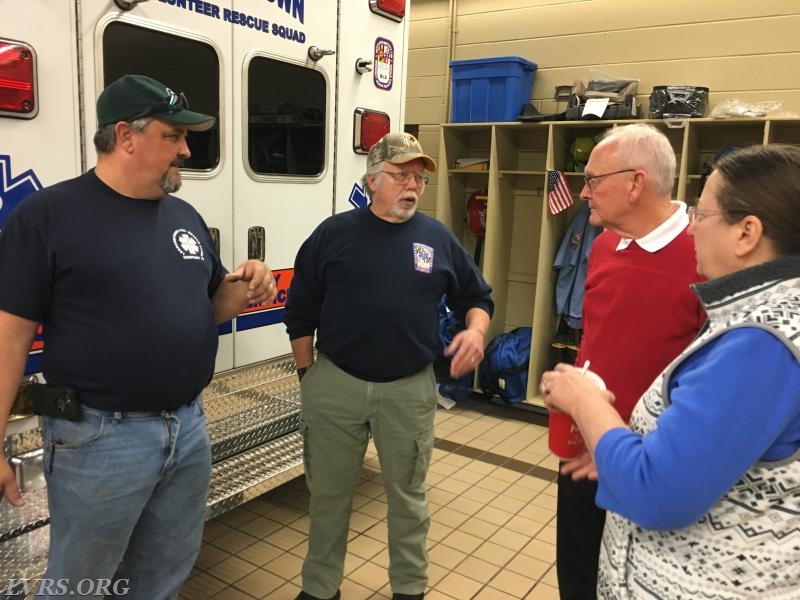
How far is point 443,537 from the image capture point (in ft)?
11.4

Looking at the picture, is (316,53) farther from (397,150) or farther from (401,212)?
(401,212)

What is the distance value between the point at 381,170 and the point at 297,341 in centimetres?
79

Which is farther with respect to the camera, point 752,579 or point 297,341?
point 297,341

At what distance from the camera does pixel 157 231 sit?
6.50ft

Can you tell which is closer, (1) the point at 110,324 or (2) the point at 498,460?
(1) the point at 110,324

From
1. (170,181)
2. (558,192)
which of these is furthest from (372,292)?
(558,192)

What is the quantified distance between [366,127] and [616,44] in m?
2.81

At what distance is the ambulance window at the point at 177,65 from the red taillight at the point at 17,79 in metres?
0.29

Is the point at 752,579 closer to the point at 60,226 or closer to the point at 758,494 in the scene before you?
the point at 758,494

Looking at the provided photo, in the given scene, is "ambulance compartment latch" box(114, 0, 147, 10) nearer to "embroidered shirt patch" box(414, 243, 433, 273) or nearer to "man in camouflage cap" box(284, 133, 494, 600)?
"man in camouflage cap" box(284, 133, 494, 600)

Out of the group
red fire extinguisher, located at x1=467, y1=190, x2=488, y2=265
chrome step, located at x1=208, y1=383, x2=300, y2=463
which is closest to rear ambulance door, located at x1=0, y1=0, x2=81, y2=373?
chrome step, located at x1=208, y1=383, x2=300, y2=463

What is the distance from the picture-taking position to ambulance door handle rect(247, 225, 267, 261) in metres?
2.97

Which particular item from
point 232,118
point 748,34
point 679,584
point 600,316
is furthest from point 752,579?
point 748,34

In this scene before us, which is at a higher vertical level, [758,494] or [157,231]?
[157,231]
